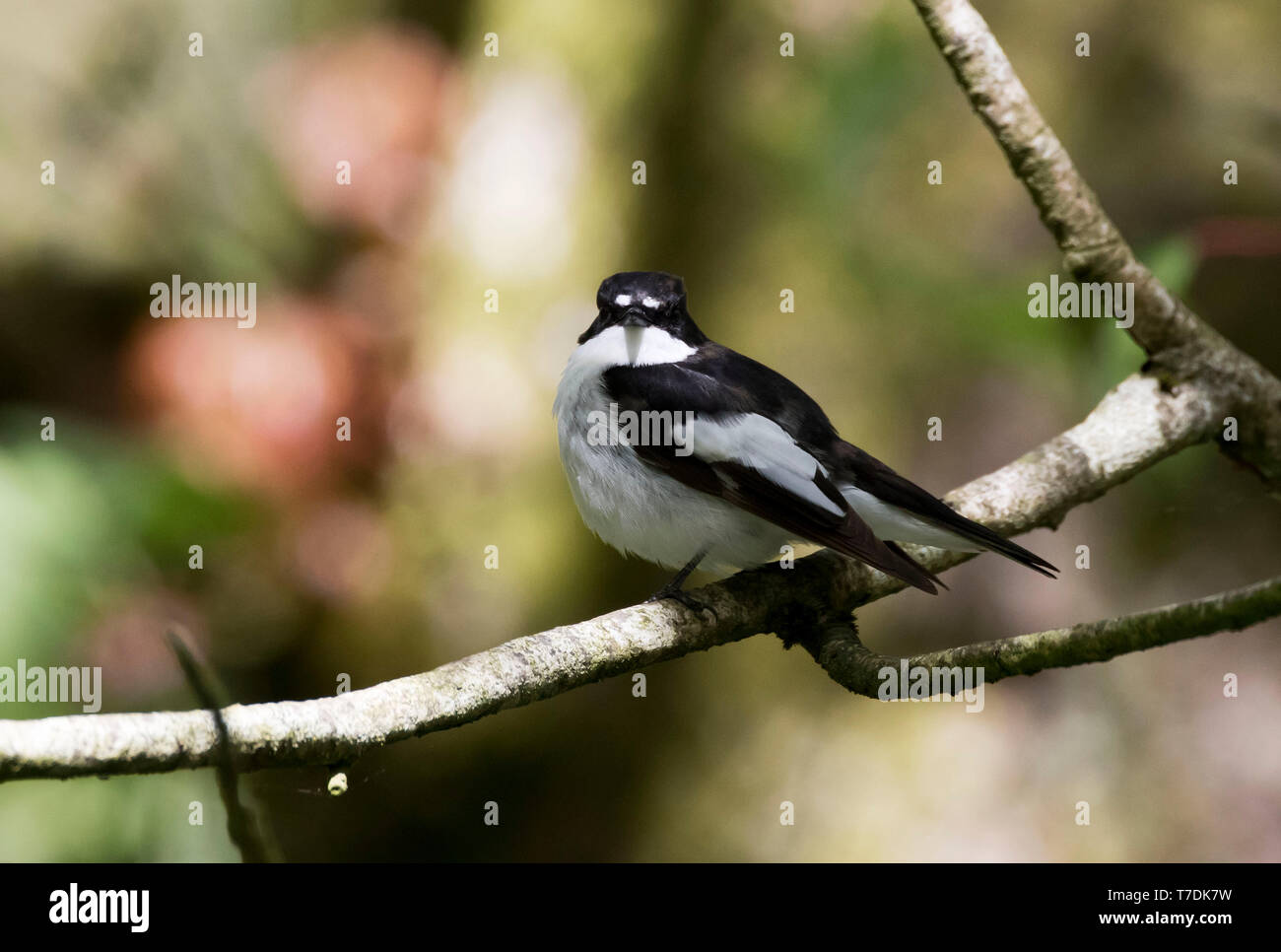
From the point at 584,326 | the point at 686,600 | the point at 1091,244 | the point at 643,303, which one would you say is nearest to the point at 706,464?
the point at 686,600

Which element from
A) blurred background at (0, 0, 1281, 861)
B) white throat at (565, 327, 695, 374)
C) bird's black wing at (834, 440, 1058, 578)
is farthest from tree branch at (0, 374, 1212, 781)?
blurred background at (0, 0, 1281, 861)

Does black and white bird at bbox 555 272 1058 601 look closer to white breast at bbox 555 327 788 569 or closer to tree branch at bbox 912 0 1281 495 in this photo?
white breast at bbox 555 327 788 569

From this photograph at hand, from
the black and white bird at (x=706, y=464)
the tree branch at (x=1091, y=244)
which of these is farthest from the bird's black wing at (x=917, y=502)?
the tree branch at (x=1091, y=244)

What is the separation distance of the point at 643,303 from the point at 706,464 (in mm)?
427

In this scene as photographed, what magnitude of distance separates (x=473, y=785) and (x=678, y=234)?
1990 mm

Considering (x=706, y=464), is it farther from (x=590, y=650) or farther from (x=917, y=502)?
(x=590, y=650)

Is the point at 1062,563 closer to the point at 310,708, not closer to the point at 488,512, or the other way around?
the point at 488,512

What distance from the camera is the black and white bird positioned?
2.21 m

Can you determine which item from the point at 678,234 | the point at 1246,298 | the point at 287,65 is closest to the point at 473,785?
the point at 678,234

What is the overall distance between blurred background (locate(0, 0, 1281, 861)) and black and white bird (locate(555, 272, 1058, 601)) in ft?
3.89

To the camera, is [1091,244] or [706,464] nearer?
[706,464]

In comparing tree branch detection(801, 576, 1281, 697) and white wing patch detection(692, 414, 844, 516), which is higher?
white wing patch detection(692, 414, 844, 516)

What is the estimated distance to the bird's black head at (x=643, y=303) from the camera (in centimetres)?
248

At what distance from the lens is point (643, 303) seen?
2.49 metres
